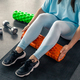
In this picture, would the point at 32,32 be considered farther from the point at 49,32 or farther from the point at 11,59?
the point at 11,59

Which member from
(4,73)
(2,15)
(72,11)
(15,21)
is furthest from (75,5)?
(2,15)

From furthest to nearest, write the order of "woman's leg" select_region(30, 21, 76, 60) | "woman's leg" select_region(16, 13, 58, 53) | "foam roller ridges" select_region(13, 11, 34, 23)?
"foam roller ridges" select_region(13, 11, 34, 23) → "woman's leg" select_region(16, 13, 58, 53) → "woman's leg" select_region(30, 21, 76, 60)

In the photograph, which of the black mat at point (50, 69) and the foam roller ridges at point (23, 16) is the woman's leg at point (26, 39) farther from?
the foam roller ridges at point (23, 16)

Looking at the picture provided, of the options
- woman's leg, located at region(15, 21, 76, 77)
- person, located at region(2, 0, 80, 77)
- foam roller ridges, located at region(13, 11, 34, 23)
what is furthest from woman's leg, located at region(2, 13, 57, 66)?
foam roller ridges, located at region(13, 11, 34, 23)

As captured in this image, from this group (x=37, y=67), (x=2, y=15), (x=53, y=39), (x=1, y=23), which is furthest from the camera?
(x=2, y=15)

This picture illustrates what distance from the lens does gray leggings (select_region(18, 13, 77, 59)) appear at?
1267 mm

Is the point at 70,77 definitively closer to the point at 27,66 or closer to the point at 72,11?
the point at 27,66

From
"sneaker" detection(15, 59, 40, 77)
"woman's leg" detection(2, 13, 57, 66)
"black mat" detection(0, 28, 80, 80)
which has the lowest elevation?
"black mat" detection(0, 28, 80, 80)

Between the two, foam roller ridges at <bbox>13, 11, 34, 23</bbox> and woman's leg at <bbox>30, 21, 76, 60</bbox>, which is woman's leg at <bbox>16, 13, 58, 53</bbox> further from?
foam roller ridges at <bbox>13, 11, 34, 23</bbox>

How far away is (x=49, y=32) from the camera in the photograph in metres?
1.29

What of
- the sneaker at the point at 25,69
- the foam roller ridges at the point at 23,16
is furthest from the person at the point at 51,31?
the foam roller ridges at the point at 23,16

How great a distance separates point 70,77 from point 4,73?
1.97 ft

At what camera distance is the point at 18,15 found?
206cm

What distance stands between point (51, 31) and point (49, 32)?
23 mm
